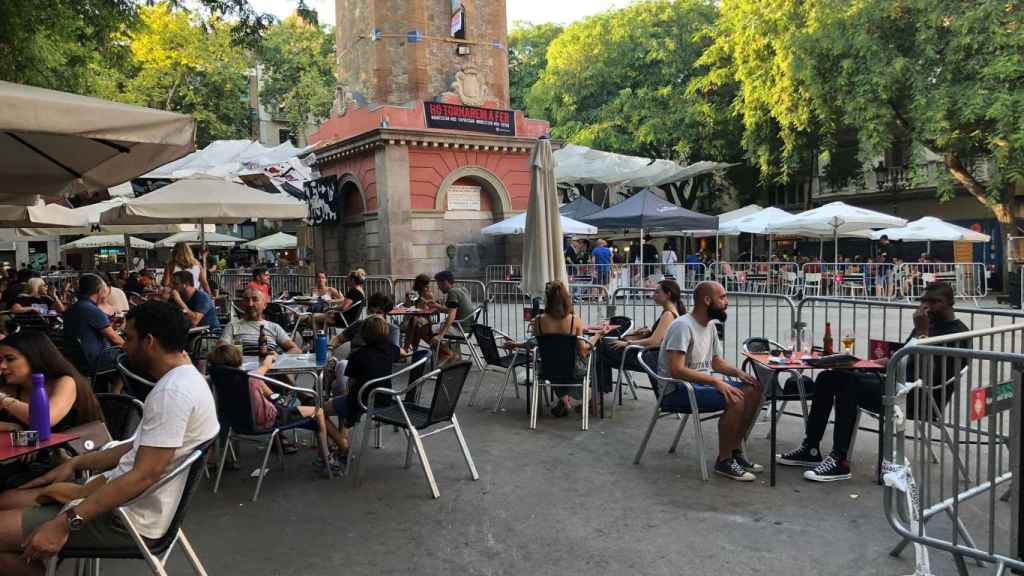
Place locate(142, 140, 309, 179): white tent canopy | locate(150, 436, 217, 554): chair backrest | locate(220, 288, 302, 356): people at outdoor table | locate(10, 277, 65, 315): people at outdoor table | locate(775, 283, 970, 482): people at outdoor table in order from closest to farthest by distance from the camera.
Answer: locate(150, 436, 217, 554): chair backrest < locate(775, 283, 970, 482): people at outdoor table < locate(220, 288, 302, 356): people at outdoor table < locate(10, 277, 65, 315): people at outdoor table < locate(142, 140, 309, 179): white tent canopy

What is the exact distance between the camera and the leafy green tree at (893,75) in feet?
57.9

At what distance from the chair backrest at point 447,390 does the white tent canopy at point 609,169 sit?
71.4ft

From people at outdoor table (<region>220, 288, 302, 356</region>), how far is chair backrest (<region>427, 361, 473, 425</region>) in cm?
192

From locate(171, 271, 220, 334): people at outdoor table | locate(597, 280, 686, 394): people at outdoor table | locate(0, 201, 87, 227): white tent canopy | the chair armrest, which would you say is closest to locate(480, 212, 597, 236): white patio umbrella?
locate(0, 201, 87, 227): white tent canopy

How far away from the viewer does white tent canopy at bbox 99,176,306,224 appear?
382 inches

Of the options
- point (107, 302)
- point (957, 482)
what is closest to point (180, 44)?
point (107, 302)

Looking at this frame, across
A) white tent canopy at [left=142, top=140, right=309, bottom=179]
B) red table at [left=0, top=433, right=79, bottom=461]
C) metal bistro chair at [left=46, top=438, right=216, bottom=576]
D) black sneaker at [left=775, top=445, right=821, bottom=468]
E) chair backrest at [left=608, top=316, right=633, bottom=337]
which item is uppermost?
white tent canopy at [left=142, top=140, right=309, bottom=179]

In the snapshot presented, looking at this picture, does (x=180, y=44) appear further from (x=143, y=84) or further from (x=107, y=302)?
(x=107, y=302)

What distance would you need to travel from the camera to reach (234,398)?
4.72 meters

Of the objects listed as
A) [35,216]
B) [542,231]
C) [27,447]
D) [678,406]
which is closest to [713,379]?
[678,406]

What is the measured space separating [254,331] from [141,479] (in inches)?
145

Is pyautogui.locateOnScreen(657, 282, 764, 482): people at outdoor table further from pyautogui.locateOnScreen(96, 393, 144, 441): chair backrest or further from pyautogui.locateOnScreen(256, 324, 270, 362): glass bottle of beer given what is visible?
pyautogui.locateOnScreen(96, 393, 144, 441): chair backrest

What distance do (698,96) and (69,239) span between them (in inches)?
1269

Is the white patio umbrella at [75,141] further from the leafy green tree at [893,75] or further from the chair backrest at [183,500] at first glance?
the leafy green tree at [893,75]
